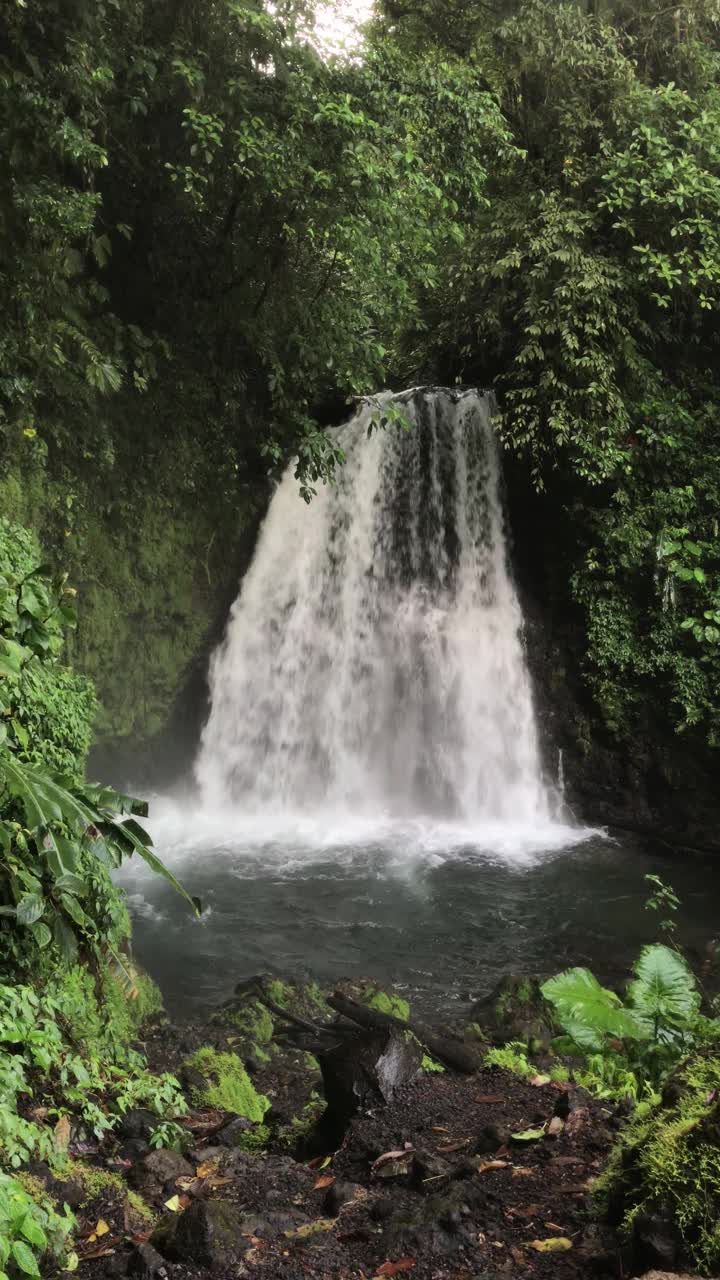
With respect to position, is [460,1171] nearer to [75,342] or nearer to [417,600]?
[75,342]

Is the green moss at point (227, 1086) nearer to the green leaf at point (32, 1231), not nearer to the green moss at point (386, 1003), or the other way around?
the green moss at point (386, 1003)

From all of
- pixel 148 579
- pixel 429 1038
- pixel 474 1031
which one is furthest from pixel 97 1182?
pixel 148 579

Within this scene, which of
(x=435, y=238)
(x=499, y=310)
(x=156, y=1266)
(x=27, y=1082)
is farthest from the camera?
(x=499, y=310)

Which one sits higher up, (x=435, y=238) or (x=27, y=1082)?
(x=435, y=238)

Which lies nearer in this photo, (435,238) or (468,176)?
(468,176)

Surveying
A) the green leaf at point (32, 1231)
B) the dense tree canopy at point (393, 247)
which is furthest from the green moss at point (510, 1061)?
the dense tree canopy at point (393, 247)

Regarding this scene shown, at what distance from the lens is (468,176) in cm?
816

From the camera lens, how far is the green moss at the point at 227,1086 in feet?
13.1

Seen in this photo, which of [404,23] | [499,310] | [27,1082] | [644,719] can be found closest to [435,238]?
[499,310]

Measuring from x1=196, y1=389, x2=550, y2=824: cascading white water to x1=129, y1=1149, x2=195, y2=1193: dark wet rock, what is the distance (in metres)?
7.03

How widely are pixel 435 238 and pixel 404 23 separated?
4451 millimetres

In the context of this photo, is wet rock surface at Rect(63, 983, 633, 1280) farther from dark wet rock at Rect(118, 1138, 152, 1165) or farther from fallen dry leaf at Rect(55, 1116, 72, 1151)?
fallen dry leaf at Rect(55, 1116, 72, 1151)

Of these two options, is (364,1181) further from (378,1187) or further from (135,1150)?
(135,1150)

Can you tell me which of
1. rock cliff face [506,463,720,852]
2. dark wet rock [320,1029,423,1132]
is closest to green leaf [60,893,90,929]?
dark wet rock [320,1029,423,1132]
